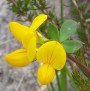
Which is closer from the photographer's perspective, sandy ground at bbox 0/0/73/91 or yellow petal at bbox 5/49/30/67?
yellow petal at bbox 5/49/30/67

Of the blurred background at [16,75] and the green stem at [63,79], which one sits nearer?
the green stem at [63,79]

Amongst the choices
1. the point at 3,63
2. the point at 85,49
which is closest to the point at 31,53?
the point at 85,49

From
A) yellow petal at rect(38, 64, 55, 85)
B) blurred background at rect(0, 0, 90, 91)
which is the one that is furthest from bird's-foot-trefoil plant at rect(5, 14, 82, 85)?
blurred background at rect(0, 0, 90, 91)

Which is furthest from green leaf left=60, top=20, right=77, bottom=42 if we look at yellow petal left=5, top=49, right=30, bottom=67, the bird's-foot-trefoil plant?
yellow petal left=5, top=49, right=30, bottom=67

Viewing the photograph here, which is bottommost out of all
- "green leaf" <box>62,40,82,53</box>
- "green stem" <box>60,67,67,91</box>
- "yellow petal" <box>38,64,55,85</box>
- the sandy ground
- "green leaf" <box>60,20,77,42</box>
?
the sandy ground

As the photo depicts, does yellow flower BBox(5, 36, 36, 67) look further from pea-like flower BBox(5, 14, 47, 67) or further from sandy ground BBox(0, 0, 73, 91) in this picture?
sandy ground BBox(0, 0, 73, 91)

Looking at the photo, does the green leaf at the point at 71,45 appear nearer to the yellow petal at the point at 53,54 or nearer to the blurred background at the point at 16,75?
the yellow petal at the point at 53,54

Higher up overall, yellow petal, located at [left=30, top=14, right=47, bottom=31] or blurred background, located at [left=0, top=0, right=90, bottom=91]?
yellow petal, located at [left=30, top=14, right=47, bottom=31]

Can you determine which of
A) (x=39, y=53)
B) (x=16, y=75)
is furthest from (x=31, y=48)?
(x=16, y=75)

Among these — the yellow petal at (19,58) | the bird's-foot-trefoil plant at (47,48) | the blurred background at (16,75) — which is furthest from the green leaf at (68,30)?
the blurred background at (16,75)
